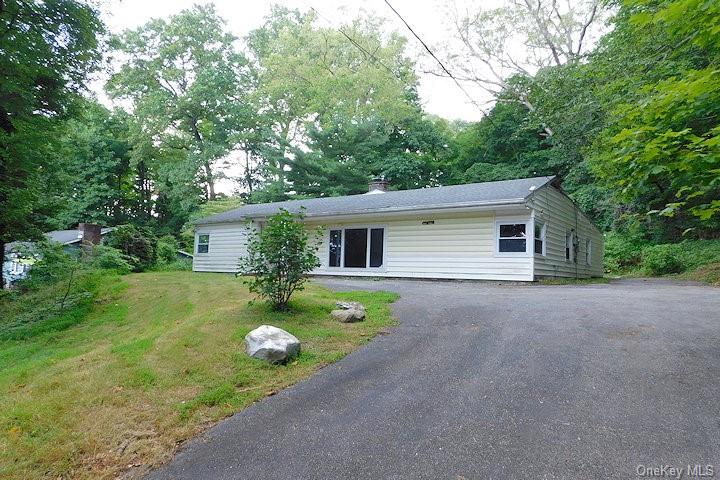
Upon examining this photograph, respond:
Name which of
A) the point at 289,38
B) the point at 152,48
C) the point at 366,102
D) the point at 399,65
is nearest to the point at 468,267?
the point at 366,102

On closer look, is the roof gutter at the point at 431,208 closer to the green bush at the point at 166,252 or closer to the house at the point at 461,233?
the house at the point at 461,233

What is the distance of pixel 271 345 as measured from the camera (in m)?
4.50

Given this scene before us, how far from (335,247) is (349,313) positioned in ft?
29.3

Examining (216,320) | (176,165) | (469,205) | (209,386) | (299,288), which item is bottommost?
(209,386)

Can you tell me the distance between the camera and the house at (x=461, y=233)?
11516 millimetres

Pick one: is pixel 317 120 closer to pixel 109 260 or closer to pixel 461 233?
pixel 109 260

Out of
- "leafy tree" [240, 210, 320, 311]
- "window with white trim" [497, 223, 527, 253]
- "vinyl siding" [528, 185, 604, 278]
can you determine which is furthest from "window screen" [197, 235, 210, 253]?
"vinyl siding" [528, 185, 604, 278]

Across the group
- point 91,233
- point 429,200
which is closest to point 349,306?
point 429,200

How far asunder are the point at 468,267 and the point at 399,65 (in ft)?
76.9

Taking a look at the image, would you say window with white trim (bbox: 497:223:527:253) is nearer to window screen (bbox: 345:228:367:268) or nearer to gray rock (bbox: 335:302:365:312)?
window screen (bbox: 345:228:367:268)

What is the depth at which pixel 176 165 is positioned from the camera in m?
28.9

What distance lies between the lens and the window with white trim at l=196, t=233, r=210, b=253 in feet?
61.8

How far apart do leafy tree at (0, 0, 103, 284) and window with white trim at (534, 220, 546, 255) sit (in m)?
12.9

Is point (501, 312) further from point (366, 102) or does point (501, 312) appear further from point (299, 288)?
point (366, 102)
